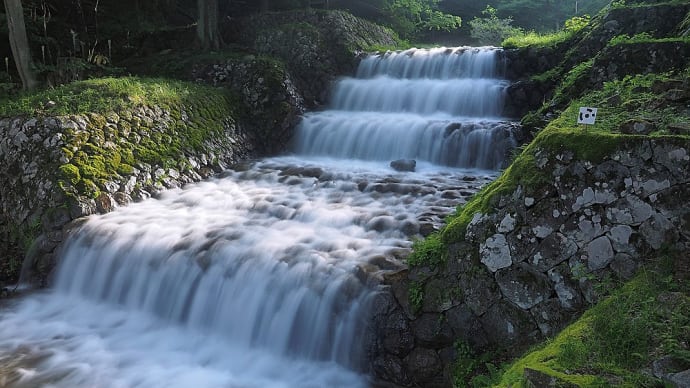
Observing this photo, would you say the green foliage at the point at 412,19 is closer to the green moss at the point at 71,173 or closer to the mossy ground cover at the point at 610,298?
the green moss at the point at 71,173

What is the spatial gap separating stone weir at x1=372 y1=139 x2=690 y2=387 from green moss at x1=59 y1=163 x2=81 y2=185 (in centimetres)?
557

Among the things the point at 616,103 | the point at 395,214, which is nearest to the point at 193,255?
the point at 395,214

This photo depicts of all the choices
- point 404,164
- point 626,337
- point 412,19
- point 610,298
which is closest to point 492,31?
point 412,19

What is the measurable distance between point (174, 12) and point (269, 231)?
516 inches

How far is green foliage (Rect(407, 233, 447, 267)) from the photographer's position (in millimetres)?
4855

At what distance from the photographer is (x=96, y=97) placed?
9125mm

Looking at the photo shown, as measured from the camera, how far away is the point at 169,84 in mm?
10891

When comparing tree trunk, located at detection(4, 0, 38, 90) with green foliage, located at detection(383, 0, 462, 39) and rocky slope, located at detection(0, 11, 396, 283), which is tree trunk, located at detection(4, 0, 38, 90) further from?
green foliage, located at detection(383, 0, 462, 39)

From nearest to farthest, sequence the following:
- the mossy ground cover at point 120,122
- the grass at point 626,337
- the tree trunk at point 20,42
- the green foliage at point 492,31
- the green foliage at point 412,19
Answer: the grass at point 626,337
the mossy ground cover at point 120,122
the tree trunk at point 20,42
the green foliage at point 492,31
the green foliage at point 412,19

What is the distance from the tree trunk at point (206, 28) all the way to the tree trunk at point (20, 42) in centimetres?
434

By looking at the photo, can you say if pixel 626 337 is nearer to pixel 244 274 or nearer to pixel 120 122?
pixel 244 274

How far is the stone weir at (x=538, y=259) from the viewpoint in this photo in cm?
371

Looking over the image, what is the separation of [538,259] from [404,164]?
17.0 feet

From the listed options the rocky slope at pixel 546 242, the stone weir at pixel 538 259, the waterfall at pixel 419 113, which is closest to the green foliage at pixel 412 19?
the waterfall at pixel 419 113
